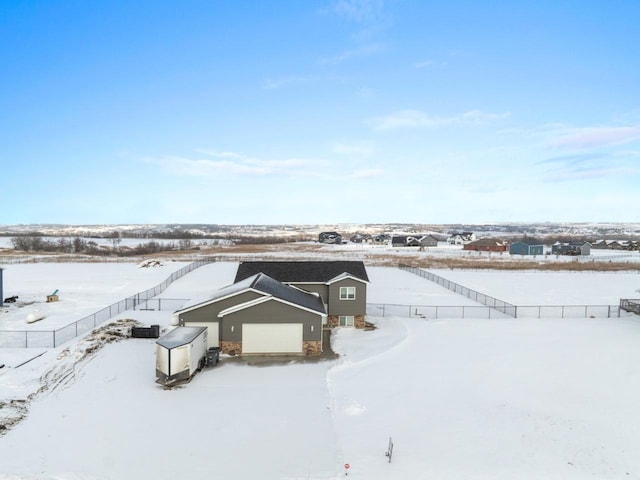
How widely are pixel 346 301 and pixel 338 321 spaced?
1611 mm

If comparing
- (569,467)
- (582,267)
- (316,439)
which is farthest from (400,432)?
(582,267)

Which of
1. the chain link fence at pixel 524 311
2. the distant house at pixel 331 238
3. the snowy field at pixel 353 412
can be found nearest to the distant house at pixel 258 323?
the snowy field at pixel 353 412

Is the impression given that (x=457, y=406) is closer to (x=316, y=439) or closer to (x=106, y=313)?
(x=316, y=439)

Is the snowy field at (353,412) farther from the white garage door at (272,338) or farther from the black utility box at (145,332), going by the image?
the white garage door at (272,338)

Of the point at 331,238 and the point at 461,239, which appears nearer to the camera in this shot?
the point at 461,239

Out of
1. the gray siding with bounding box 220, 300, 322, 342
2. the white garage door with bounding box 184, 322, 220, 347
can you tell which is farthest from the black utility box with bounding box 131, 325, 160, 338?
the gray siding with bounding box 220, 300, 322, 342

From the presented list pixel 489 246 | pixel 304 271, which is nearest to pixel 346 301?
pixel 304 271

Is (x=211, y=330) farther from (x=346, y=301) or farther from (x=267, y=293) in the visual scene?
(x=346, y=301)

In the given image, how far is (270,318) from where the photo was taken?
76.0 feet

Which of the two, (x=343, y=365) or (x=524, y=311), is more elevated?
(x=524, y=311)

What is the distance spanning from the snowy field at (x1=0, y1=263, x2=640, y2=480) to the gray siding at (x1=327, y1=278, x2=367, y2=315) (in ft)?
9.08

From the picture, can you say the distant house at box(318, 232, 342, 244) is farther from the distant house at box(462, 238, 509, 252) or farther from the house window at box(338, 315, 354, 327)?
Answer: the house window at box(338, 315, 354, 327)

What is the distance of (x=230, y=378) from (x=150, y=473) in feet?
25.2

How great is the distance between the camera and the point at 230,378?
64.1 ft
